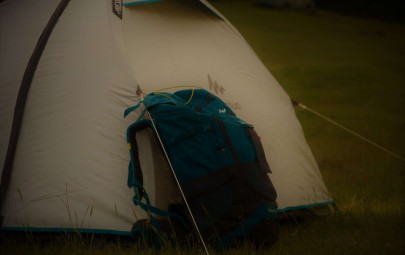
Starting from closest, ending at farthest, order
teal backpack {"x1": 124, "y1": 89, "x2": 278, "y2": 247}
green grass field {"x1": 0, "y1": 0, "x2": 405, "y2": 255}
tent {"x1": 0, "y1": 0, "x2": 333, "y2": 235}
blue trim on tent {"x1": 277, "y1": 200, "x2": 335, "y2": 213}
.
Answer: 1. teal backpack {"x1": 124, "y1": 89, "x2": 278, "y2": 247}
2. tent {"x1": 0, "y1": 0, "x2": 333, "y2": 235}
3. green grass field {"x1": 0, "y1": 0, "x2": 405, "y2": 255}
4. blue trim on tent {"x1": 277, "y1": 200, "x2": 335, "y2": 213}

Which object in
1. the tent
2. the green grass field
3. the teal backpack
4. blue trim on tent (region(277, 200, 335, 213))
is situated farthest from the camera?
blue trim on tent (region(277, 200, 335, 213))

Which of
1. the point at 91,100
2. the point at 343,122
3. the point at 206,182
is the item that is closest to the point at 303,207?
the point at 206,182

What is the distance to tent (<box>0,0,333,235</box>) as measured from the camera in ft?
13.8

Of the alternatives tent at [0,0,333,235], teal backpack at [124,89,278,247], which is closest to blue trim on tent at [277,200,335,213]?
tent at [0,0,333,235]

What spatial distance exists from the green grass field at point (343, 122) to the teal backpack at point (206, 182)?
151mm

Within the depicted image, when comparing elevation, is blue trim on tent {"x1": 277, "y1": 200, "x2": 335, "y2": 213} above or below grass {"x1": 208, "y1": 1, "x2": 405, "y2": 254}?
above

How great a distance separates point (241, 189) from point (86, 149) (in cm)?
122

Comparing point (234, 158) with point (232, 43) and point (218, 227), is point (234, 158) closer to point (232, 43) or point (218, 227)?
point (218, 227)

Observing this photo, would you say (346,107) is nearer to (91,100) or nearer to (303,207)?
(303,207)

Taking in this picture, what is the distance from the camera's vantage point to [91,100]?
4387 millimetres

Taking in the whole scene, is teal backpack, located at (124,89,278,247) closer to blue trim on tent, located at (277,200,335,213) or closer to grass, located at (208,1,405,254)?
grass, located at (208,1,405,254)

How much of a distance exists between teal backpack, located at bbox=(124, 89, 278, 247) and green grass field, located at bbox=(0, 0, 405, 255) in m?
0.15

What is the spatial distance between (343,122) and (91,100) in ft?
25.7

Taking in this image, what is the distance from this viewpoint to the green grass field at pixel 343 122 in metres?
4.57
